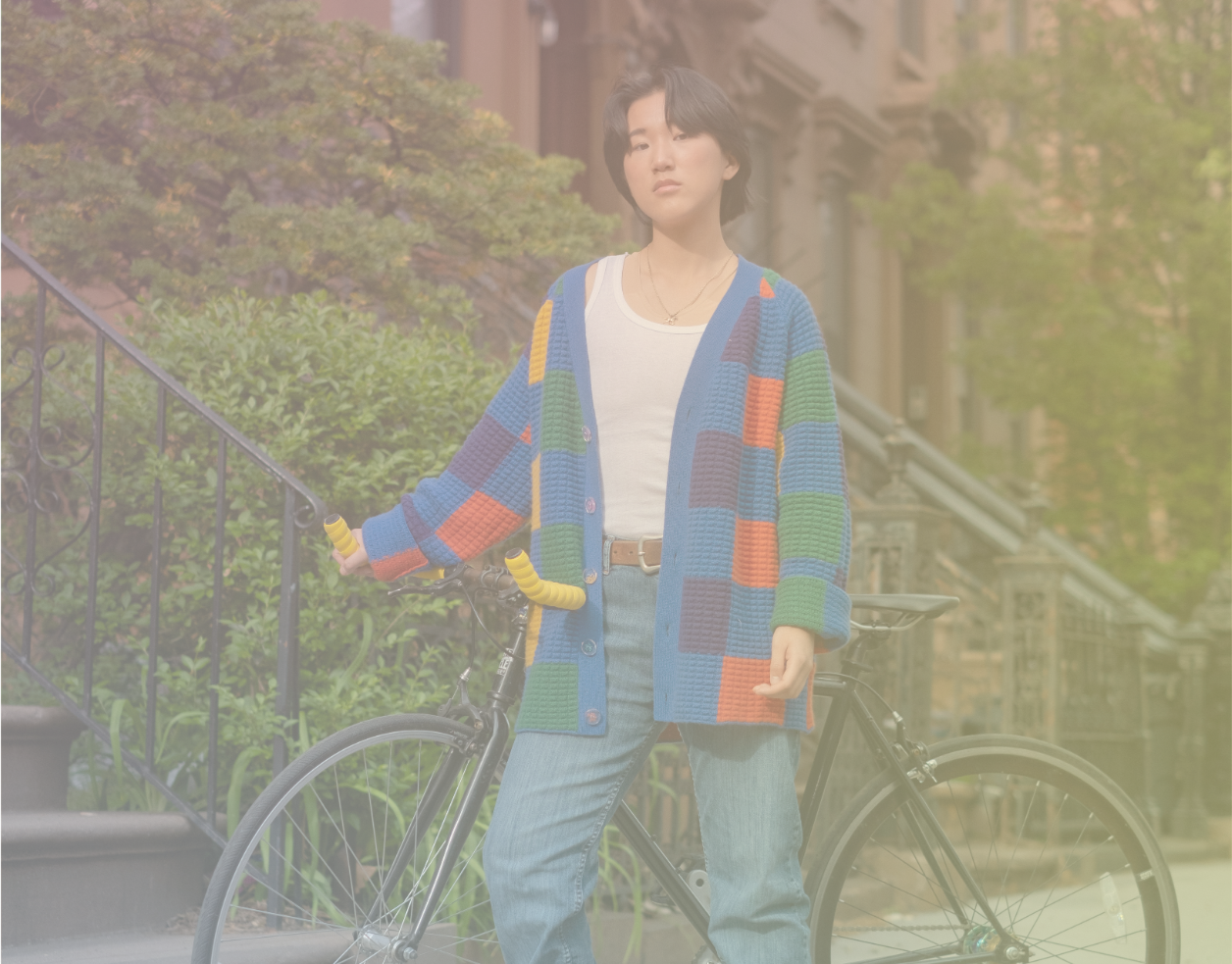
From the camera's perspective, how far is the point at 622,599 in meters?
2.67

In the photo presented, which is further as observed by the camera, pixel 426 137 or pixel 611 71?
pixel 611 71

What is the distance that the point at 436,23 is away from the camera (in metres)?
7.87

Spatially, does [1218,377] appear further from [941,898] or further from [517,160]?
[941,898]

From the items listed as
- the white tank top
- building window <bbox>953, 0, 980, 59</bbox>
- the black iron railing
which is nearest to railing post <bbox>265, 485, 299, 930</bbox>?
the black iron railing

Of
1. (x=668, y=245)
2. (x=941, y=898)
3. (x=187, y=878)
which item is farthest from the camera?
(x=187, y=878)

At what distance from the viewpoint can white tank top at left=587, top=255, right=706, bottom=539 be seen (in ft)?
8.84

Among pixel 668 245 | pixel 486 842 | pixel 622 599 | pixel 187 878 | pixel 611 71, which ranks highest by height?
pixel 611 71

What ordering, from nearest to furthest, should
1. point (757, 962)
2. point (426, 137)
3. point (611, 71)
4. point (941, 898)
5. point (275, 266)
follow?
1. point (757, 962)
2. point (941, 898)
3. point (275, 266)
4. point (426, 137)
5. point (611, 71)

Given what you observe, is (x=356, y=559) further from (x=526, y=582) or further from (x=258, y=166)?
(x=258, y=166)

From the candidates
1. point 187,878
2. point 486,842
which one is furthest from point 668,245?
point 187,878

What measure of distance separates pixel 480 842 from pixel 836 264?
11.4 meters

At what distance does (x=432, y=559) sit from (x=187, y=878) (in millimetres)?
1647

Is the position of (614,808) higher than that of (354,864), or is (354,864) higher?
(614,808)

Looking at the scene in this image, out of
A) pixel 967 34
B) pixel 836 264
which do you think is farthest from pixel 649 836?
pixel 967 34
